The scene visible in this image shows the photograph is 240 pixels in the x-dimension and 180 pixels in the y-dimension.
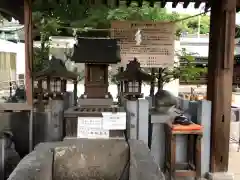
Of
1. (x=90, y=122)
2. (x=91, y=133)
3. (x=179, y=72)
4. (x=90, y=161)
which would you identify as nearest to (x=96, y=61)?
(x=90, y=122)

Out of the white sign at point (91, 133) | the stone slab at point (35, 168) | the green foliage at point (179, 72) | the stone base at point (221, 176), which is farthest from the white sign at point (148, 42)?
the stone slab at point (35, 168)

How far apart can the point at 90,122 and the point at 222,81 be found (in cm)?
212

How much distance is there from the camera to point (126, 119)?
4801 millimetres

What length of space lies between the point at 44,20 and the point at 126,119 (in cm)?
340

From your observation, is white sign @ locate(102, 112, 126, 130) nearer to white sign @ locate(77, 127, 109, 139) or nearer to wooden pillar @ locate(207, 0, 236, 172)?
white sign @ locate(77, 127, 109, 139)

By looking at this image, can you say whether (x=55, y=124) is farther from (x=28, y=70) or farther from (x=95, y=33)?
(x=95, y=33)

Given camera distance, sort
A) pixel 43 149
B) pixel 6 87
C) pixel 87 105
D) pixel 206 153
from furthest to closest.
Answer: pixel 6 87
pixel 87 105
pixel 206 153
pixel 43 149

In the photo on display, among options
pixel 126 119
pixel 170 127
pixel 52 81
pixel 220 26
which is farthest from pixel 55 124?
pixel 220 26

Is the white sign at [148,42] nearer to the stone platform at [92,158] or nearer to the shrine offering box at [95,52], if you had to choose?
the shrine offering box at [95,52]

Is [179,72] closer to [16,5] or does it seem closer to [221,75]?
[221,75]

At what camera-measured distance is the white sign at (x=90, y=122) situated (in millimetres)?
4398

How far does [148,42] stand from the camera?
5980mm

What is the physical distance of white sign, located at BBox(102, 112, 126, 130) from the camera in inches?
174

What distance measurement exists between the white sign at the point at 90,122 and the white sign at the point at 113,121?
3.2 inches
